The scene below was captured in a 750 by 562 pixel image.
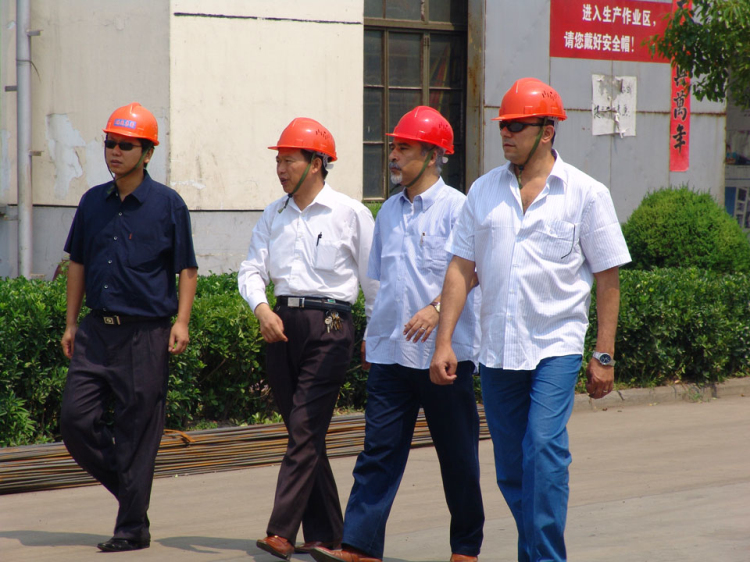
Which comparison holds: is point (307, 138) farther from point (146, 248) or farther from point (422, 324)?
point (422, 324)

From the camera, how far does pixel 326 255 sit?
17.0 feet

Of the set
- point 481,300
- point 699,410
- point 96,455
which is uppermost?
point 481,300

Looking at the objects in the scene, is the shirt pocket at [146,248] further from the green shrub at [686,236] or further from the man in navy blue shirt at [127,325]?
the green shrub at [686,236]

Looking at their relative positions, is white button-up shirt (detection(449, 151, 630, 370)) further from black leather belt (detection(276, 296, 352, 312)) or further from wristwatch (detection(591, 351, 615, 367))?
black leather belt (detection(276, 296, 352, 312))

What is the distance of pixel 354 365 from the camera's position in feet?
27.2

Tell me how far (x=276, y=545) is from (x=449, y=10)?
9.56 meters

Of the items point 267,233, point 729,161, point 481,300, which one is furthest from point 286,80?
point 729,161

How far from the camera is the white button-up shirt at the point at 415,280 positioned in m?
4.87

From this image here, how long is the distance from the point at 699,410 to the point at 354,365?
311 centimetres

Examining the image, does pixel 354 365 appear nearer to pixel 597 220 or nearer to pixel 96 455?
pixel 96 455

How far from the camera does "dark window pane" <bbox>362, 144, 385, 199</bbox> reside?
1309cm

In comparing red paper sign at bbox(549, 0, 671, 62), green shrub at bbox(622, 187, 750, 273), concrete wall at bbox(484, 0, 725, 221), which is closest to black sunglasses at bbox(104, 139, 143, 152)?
concrete wall at bbox(484, 0, 725, 221)

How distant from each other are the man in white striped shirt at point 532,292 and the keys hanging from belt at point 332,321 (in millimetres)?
707

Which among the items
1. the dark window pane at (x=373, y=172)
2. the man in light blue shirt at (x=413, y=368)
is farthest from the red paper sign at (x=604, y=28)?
the man in light blue shirt at (x=413, y=368)
